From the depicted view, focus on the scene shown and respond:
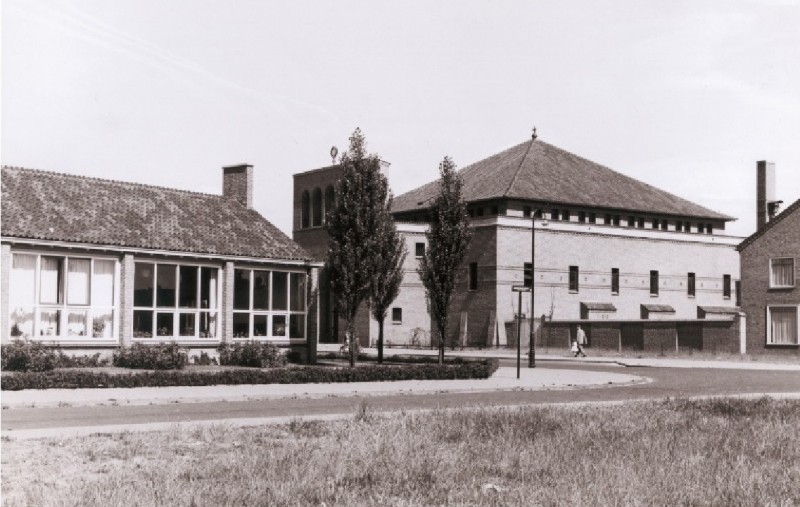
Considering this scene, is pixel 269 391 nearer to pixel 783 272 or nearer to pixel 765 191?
pixel 783 272

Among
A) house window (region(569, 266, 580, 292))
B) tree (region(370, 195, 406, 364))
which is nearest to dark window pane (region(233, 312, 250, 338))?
tree (region(370, 195, 406, 364))

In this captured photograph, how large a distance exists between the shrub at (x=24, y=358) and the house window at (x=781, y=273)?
35.5 m

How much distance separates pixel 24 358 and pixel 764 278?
36054mm

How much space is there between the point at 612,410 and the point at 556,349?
40393mm

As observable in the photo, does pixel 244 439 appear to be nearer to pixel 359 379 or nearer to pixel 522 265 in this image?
pixel 359 379

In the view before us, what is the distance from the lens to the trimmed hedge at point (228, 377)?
1975 centimetres

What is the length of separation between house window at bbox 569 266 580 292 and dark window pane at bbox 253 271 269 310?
3254 cm

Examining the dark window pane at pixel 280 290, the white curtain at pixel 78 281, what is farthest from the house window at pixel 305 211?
the white curtain at pixel 78 281

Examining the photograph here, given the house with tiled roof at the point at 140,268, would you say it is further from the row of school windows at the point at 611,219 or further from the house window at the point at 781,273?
the row of school windows at the point at 611,219

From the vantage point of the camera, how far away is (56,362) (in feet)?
82.9

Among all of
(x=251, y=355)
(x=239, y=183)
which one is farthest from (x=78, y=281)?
(x=239, y=183)

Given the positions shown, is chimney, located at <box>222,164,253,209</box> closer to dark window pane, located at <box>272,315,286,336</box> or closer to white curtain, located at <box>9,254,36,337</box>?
dark window pane, located at <box>272,315,286,336</box>

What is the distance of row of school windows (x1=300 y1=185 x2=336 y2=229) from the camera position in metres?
60.5

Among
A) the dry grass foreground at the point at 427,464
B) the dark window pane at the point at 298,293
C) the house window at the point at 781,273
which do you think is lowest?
the dry grass foreground at the point at 427,464
